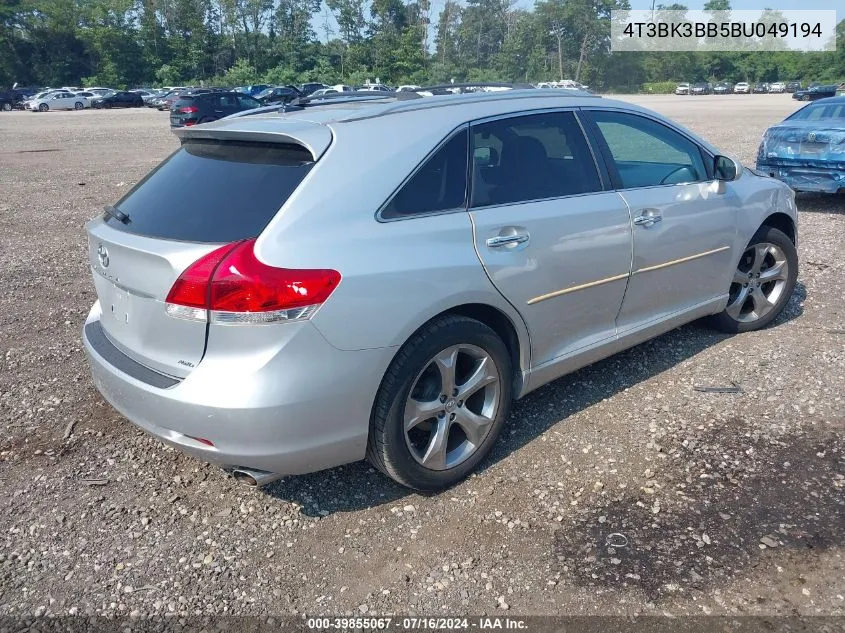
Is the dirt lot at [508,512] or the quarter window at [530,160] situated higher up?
the quarter window at [530,160]

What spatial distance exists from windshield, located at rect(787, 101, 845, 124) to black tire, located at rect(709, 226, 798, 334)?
226 inches

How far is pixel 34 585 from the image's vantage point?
281 centimetres

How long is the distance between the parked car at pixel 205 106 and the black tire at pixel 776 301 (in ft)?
79.5

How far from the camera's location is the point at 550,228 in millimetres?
3535

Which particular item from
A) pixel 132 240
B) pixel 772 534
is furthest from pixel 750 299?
pixel 132 240

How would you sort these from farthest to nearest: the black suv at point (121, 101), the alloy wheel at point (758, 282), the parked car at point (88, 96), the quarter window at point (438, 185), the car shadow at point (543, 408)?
the black suv at point (121, 101)
the parked car at point (88, 96)
the alloy wheel at point (758, 282)
the car shadow at point (543, 408)
the quarter window at point (438, 185)

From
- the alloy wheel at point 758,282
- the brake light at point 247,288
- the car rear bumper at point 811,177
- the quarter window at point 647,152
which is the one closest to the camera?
the brake light at point 247,288

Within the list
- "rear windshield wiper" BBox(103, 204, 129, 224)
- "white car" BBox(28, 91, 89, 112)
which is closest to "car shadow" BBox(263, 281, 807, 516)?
"rear windshield wiper" BBox(103, 204, 129, 224)

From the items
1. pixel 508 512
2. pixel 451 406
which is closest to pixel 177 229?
pixel 451 406

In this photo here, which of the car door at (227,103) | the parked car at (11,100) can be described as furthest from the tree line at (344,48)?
the car door at (227,103)

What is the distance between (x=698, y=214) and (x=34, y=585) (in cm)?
393

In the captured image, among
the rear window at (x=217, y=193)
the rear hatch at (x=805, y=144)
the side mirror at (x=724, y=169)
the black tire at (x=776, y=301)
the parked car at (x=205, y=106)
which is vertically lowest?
the black tire at (x=776, y=301)

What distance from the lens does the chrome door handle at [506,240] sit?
3.29m

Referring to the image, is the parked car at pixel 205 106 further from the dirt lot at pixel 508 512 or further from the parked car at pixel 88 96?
the parked car at pixel 88 96
